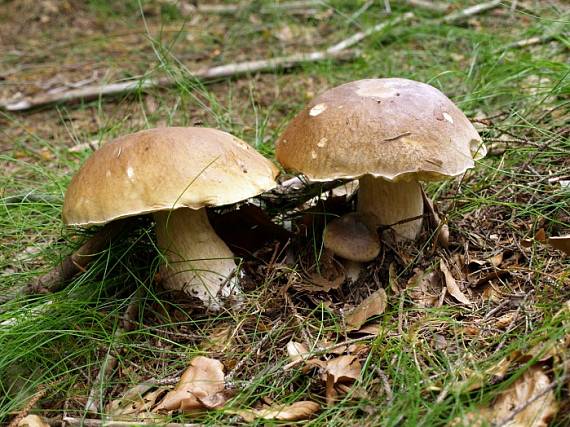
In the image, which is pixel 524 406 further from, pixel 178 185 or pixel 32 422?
pixel 32 422

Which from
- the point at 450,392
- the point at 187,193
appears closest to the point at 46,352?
the point at 187,193

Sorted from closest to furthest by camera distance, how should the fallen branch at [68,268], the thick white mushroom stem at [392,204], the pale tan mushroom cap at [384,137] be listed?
the pale tan mushroom cap at [384,137]
the thick white mushroom stem at [392,204]
the fallen branch at [68,268]

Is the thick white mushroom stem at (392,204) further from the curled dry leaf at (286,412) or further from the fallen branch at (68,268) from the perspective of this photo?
the fallen branch at (68,268)

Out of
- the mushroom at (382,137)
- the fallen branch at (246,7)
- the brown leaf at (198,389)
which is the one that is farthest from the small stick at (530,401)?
the fallen branch at (246,7)

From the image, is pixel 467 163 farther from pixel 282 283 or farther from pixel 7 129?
pixel 7 129

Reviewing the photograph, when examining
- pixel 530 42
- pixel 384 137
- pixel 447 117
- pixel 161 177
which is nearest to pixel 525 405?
pixel 384 137

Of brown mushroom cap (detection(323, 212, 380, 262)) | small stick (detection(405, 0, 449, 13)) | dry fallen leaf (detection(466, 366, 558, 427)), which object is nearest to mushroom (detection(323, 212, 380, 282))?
brown mushroom cap (detection(323, 212, 380, 262))

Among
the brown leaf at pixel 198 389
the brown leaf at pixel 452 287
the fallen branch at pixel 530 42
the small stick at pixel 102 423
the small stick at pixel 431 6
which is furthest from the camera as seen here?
the small stick at pixel 431 6
